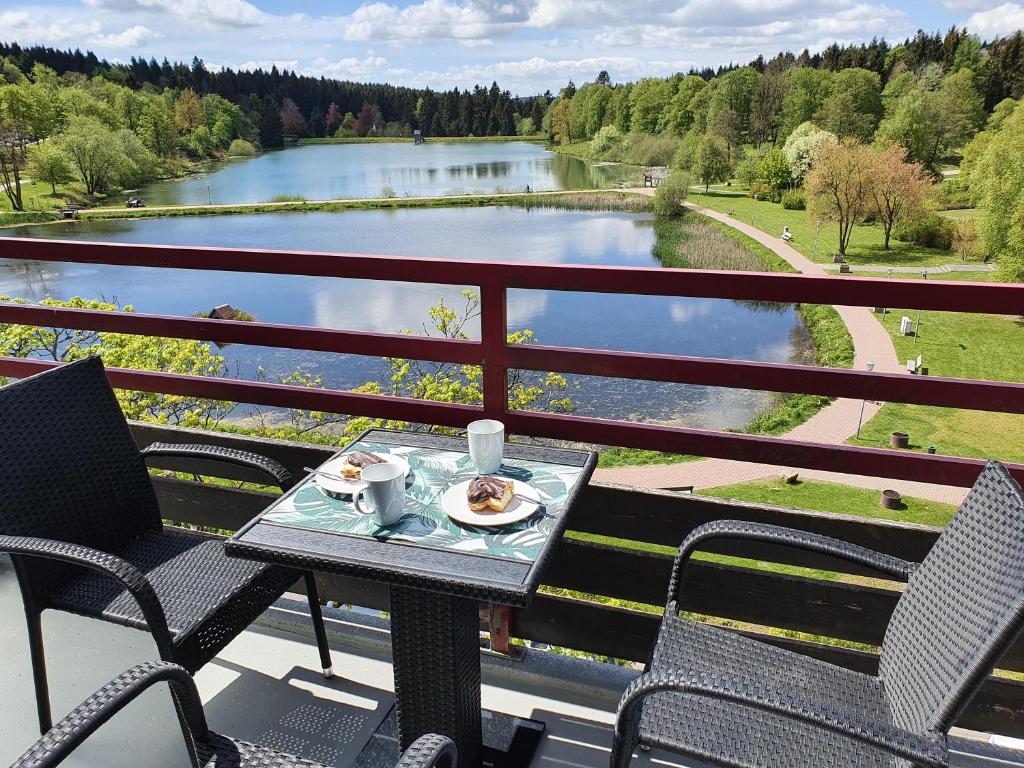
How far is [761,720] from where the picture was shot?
1300 millimetres

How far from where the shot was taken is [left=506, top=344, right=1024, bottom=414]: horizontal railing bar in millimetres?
1646

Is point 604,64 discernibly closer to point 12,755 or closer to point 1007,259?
point 1007,259

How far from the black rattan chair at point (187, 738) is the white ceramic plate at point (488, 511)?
0.41m

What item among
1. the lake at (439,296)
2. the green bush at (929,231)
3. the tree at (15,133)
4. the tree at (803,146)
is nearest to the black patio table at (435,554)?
the lake at (439,296)

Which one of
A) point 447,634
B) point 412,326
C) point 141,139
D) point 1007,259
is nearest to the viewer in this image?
point 447,634

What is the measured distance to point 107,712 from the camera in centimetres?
100

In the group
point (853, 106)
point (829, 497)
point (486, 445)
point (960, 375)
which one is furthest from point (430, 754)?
point (853, 106)

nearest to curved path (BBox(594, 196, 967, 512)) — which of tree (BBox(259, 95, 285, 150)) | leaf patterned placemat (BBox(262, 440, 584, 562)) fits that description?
leaf patterned placemat (BBox(262, 440, 584, 562))

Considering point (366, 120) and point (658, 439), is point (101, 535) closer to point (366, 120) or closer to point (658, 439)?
point (658, 439)

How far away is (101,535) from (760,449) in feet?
5.50

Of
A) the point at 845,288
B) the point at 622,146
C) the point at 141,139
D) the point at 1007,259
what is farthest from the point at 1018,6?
the point at 845,288

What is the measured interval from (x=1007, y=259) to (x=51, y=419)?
3837 cm

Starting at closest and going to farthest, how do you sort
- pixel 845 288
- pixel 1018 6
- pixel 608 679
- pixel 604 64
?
pixel 845 288 < pixel 608 679 < pixel 1018 6 < pixel 604 64

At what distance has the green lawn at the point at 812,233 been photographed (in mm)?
41969
